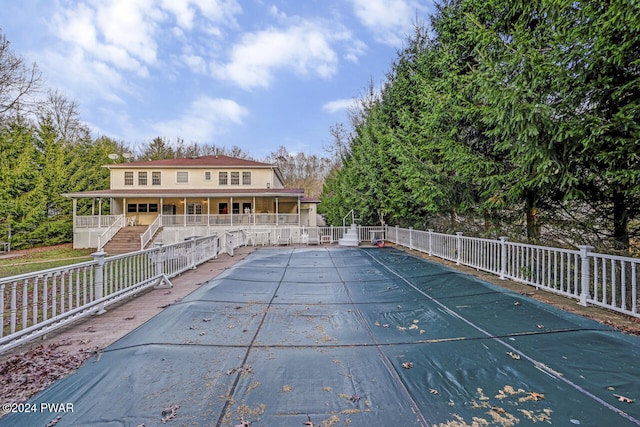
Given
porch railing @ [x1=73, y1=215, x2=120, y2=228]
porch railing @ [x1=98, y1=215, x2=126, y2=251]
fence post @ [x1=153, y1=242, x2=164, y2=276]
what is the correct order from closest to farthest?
fence post @ [x1=153, y1=242, x2=164, y2=276] → porch railing @ [x1=98, y1=215, x2=126, y2=251] → porch railing @ [x1=73, y1=215, x2=120, y2=228]

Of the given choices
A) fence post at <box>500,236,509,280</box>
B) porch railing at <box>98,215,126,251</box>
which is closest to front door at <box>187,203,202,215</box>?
porch railing at <box>98,215,126,251</box>

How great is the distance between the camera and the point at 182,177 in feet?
71.3

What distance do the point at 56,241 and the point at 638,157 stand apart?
27.9 metres

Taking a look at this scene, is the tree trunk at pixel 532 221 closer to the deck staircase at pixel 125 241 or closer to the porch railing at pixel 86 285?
the porch railing at pixel 86 285

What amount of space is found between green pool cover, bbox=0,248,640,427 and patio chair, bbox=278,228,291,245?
12074 mm

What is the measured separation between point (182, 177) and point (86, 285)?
18.8 meters

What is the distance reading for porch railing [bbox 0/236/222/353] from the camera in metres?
3.18

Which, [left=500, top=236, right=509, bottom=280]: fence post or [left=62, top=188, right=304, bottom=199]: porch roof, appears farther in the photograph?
[left=62, top=188, right=304, bottom=199]: porch roof

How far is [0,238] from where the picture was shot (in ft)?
57.1

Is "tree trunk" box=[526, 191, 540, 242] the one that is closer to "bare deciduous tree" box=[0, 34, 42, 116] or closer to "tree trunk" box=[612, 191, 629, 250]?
"tree trunk" box=[612, 191, 629, 250]

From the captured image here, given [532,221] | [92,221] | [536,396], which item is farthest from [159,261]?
[92,221]

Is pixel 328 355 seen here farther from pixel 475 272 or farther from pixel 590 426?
pixel 475 272

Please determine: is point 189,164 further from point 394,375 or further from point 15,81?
point 394,375

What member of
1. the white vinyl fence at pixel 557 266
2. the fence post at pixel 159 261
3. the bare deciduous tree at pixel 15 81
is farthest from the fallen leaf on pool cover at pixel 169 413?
the bare deciduous tree at pixel 15 81
